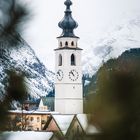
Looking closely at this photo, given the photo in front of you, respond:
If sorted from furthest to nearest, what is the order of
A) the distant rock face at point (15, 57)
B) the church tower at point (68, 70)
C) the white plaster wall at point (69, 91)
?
the church tower at point (68, 70), the white plaster wall at point (69, 91), the distant rock face at point (15, 57)

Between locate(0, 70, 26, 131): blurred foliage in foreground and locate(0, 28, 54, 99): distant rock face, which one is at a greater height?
locate(0, 28, 54, 99): distant rock face

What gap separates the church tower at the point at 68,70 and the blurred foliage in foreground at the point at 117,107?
3679 cm

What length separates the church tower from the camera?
38656mm

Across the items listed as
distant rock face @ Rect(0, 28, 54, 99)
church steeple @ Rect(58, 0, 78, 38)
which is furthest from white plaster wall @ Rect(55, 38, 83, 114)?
distant rock face @ Rect(0, 28, 54, 99)

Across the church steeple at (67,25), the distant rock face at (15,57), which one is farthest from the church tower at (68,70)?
the distant rock face at (15,57)

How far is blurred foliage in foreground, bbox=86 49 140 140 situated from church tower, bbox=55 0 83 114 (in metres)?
36.8

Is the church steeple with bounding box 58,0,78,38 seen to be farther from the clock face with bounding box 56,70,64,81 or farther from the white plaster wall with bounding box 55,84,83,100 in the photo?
the white plaster wall with bounding box 55,84,83,100

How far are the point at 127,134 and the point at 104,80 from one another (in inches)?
5.4

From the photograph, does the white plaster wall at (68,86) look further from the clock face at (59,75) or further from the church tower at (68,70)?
the clock face at (59,75)

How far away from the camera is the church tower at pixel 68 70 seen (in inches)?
1522

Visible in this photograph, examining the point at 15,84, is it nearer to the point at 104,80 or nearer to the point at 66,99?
the point at 104,80

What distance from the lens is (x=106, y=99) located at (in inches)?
54.2

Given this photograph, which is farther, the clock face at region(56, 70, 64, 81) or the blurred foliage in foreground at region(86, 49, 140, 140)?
the clock face at region(56, 70, 64, 81)

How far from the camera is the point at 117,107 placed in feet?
4.51
